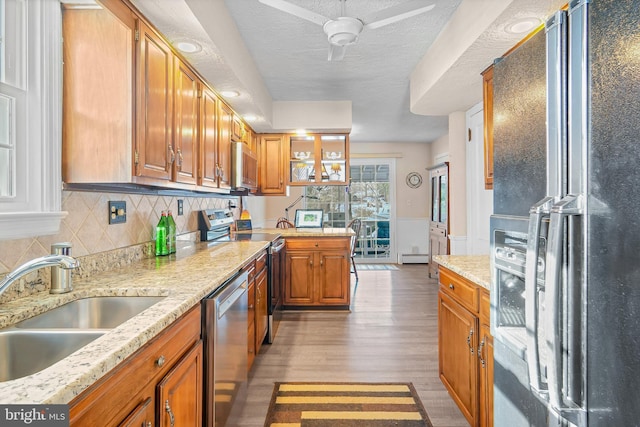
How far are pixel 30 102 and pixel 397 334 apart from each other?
3.05m

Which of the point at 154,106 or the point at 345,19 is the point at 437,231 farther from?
the point at 154,106

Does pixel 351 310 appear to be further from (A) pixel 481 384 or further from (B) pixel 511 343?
(B) pixel 511 343

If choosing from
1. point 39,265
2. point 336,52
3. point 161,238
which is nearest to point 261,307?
point 161,238

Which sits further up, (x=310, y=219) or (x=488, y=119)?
(x=488, y=119)

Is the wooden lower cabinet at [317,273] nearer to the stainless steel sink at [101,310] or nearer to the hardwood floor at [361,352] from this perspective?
the hardwood floor at [361,352]

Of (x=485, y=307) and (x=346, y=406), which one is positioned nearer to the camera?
(x=485, y=307)

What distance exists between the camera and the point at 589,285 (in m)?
0.83

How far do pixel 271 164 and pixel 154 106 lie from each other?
2822mm

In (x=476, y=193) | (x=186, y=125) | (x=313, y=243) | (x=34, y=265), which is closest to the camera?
(x=34, y=265)

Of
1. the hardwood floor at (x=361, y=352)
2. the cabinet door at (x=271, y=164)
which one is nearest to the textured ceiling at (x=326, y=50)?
the cabinet door at (x=271, y=164)

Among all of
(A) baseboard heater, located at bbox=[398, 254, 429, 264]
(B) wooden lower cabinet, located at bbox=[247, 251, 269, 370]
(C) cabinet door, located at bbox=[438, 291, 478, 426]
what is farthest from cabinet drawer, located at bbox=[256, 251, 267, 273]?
(A) baseboard heater, located at bbox=[398, 254, 429, 264]

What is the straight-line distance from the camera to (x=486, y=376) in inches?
61.5

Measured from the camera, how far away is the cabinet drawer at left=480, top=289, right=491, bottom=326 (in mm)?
1546

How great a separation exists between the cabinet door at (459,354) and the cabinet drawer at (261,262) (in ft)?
4.37
